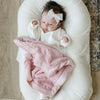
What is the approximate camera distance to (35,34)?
49.2 inches

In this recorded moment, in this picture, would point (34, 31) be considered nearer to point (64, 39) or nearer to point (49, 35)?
point (49, 35)

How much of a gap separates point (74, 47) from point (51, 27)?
0.23 meters

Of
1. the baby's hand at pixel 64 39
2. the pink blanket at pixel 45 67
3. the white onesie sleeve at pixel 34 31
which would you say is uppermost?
the white onesie sleeve at pixel 34 31

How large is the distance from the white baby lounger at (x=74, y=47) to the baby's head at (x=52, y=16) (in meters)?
0.05

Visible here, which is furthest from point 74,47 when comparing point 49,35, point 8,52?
point 8,52

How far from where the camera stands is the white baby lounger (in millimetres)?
1172

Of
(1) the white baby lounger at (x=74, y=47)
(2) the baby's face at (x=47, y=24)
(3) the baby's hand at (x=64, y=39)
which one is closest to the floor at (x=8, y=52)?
(1) the white baby lounger at (x=74, y=47)

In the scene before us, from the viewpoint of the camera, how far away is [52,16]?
1208 millimetres

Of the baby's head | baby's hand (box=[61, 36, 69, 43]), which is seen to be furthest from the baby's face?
baby's hand (box=[61, 36, 69, 43])

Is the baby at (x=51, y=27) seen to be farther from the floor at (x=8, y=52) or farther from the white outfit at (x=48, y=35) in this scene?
the floor at (x=8, y=52)

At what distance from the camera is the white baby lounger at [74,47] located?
1.17 meters

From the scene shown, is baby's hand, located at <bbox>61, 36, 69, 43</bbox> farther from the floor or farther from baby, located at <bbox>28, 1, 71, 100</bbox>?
the floor

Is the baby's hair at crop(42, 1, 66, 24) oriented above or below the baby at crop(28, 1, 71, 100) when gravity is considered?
above

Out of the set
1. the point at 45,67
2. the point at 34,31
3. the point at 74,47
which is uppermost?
Result: the point at 34,31
